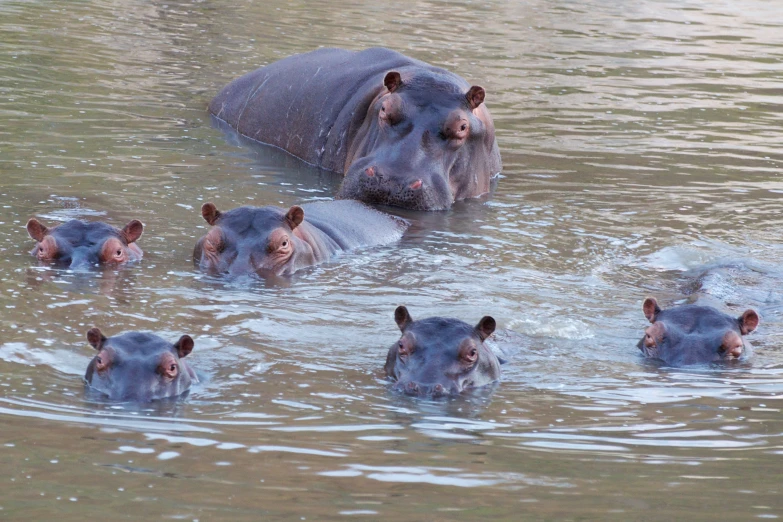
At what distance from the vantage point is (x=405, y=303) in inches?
277

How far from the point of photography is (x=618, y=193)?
10438mm

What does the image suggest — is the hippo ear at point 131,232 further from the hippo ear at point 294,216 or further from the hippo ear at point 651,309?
the hippo ear at point 651,309

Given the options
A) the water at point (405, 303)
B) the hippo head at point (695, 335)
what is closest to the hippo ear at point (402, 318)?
the water at point (405, 303)

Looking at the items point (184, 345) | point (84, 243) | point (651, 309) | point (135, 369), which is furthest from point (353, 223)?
point (135, 369)

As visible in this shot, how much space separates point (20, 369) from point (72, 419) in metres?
0.75

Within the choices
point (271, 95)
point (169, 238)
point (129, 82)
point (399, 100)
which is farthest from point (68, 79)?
point (169, 238)

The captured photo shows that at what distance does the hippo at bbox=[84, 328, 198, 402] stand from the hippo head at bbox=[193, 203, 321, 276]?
2212 mm

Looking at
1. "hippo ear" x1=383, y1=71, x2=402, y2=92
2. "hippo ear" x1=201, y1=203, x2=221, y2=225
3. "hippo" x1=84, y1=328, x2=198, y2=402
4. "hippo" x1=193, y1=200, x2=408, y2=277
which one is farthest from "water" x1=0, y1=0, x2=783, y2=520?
"hippo ear" x1=383, y1=71, x2=402, y2=92

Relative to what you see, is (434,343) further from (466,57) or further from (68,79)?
(466,57)

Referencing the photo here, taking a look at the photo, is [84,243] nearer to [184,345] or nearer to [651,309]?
[184,345]

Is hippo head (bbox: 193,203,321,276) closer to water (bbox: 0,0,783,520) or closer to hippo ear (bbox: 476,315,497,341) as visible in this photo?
water (bbox: 0,0,783,520)

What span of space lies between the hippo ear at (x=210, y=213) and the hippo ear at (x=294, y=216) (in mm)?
421

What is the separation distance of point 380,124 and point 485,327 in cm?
464

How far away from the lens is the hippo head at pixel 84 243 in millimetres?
7390
